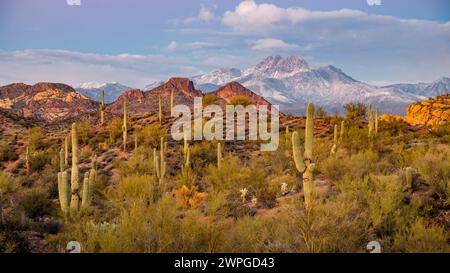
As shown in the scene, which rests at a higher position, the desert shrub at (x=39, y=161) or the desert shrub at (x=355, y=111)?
the desert shrub at (x=355, y=111)

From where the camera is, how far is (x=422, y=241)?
251 inches

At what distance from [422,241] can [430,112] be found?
148ft

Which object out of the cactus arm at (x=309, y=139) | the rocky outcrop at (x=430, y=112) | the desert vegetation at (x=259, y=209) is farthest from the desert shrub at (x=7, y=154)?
the rocky outcrop at (x=430, y=112)

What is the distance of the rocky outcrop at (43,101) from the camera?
81.6 metres

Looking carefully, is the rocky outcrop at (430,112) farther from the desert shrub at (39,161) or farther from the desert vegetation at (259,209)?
the desert shrub at (39,161)

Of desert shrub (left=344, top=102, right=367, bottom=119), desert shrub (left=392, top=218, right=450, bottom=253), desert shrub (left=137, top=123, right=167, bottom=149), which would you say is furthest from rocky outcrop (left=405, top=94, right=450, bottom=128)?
desert shrub (left=392, top=218, right=450, bottom=253)

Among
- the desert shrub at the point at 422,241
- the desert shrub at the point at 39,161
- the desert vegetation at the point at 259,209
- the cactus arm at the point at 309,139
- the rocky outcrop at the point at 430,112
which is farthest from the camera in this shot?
the rocky outcrop at the point at 430,112

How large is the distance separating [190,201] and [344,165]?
5178mm

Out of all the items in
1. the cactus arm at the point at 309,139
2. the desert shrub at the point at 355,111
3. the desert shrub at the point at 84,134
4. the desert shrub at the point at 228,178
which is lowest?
the desert shrub at the point at 228,178

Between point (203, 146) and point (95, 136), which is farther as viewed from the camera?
point (95, 136)

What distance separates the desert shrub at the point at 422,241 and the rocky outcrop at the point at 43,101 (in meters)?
78.2

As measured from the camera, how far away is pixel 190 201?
11805mm
